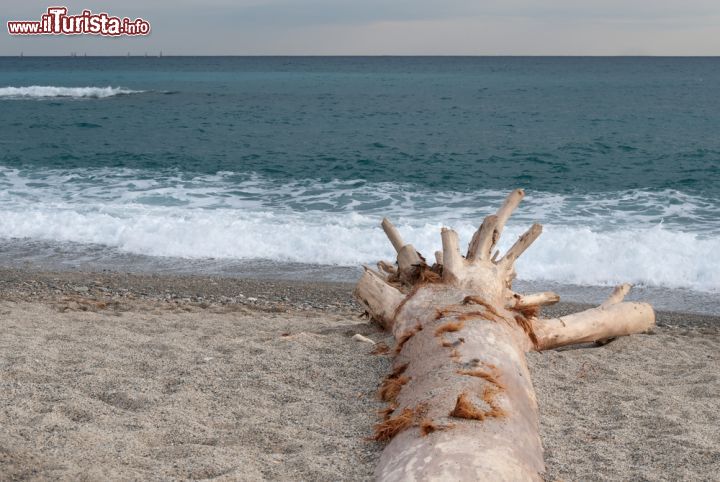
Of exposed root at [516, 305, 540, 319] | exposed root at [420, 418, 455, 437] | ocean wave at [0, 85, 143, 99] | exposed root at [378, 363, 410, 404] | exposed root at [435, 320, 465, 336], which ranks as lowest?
exposed root at [378, 363, 410, 404]

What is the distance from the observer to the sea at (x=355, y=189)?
1124 cm

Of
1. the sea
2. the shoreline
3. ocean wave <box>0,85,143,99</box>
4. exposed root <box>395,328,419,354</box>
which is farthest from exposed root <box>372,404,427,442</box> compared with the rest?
ocean wave <box>0,85,143,99</box>

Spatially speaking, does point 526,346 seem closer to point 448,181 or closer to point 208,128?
point 448,181

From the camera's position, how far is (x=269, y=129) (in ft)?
107

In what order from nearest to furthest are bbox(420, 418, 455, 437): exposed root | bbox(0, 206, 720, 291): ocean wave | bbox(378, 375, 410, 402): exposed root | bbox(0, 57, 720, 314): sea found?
bbox(420, 418, 455, 437): exposed root → bbox(378, 375, 410, 402): exposed root → bbox(0, 206, 720, 291): ocean wave → bbox(0, 57, 720, 314): sea

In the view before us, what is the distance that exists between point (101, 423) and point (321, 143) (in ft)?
77.6

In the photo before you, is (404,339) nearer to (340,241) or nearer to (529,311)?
(529,311)

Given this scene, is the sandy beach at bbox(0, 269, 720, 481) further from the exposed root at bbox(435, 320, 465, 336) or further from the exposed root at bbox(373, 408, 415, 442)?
the exposed root at bbox(435, 320, 465, 336)

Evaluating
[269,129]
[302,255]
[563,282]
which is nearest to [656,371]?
[563,282]

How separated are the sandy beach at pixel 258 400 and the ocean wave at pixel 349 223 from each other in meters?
3.22

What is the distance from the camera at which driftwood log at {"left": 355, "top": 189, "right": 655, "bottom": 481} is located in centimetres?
391

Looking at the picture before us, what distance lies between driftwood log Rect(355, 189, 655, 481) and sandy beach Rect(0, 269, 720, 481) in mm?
208

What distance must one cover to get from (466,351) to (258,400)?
1413 mm

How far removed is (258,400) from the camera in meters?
5.06
